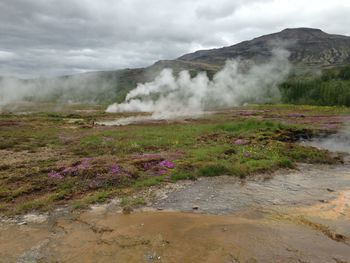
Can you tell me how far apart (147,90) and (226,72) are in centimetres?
3129

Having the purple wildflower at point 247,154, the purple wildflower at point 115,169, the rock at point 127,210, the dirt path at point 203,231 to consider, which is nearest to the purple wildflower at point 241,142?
the purple wildflower at point 247,154

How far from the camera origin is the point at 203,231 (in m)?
12.9

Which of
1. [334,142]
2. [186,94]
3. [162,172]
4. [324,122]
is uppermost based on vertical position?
[186,94]

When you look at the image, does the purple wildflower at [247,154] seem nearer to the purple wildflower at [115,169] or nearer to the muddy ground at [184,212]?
the muddy ground at [184,212]

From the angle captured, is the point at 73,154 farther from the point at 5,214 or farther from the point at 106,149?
the point at 5,214

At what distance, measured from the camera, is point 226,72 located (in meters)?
108

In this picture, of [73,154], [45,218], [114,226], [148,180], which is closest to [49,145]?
[73,154]

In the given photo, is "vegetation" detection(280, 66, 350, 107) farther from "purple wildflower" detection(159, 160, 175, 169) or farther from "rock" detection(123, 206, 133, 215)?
"rock" detection(123, 206, 133, 215)

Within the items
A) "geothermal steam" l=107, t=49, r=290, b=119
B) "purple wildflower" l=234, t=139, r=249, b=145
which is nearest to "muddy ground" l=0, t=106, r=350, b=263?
"purple wildflower" l=234, t=139, r=249, b=145

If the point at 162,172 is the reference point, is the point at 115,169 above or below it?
above

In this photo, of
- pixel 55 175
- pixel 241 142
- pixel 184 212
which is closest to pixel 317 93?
pixel 241 142

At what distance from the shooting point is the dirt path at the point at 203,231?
36.3 ft

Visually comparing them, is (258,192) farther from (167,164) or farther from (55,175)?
(55,175)

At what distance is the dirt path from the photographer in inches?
436
